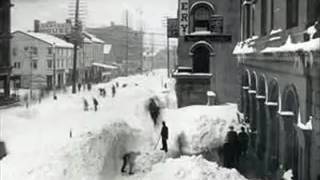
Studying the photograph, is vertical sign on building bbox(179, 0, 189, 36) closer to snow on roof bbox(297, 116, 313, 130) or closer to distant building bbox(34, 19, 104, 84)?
distant building bbox(34, 19, 104, 84)

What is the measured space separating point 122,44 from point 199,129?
4949cm

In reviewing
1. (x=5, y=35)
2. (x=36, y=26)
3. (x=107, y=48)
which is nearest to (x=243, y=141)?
A: (x=5, y=35)

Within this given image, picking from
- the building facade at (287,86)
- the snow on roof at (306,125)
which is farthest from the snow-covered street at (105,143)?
the snow on roof at (306,125)

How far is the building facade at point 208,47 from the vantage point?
2758 centimetres

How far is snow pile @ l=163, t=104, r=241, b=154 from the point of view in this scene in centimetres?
1791

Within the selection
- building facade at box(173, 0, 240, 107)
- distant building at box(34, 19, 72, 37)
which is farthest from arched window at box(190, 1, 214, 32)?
distant building at box(34, 19, 72, 37)

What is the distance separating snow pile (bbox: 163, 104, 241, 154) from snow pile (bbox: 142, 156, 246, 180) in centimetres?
469

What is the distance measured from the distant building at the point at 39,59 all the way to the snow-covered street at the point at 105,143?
7993 millimetres

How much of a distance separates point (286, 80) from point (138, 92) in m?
28.3

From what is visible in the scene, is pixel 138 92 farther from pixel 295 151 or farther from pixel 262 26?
pixel 295 151

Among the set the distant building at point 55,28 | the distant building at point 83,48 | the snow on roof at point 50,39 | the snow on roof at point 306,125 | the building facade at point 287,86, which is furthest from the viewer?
the distant building at point 55,28

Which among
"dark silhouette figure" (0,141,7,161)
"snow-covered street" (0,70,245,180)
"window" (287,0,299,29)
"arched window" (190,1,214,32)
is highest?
"arched window" (190,1,214,32)

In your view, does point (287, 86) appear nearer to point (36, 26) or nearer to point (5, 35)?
point (5, 35)

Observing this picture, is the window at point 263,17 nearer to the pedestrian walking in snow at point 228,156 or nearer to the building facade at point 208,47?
the pedestrian walking in snow at point 228,156
